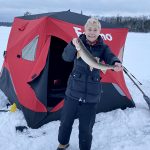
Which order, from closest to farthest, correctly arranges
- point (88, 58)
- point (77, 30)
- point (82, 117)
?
point (88, 58)
point (82, 117)
point (77, 30)

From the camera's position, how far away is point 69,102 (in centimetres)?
425

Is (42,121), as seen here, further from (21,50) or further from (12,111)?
(21,50)

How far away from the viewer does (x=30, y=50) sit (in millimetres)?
6027

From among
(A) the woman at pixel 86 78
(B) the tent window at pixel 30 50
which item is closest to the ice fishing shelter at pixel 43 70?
(B) the tent window at pixel 30 50

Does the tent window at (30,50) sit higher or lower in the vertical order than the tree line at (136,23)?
higher

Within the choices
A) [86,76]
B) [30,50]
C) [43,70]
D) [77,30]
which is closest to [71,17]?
[77,30]

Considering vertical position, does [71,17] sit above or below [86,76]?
above

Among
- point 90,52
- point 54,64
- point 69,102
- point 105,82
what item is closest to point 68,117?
point 69,102

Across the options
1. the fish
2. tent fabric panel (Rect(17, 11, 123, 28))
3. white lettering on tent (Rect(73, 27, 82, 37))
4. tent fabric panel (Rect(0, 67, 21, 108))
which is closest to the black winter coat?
the fish

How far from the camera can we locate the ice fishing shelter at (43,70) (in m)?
5.53

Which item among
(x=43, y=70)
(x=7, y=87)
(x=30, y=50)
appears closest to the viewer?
(x=43, y=70)

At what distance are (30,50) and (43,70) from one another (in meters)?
0.68

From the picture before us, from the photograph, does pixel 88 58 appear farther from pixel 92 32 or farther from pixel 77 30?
pixel 77 30

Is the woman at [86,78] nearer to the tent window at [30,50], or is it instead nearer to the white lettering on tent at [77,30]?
the white lettering on tent at [77,30]
